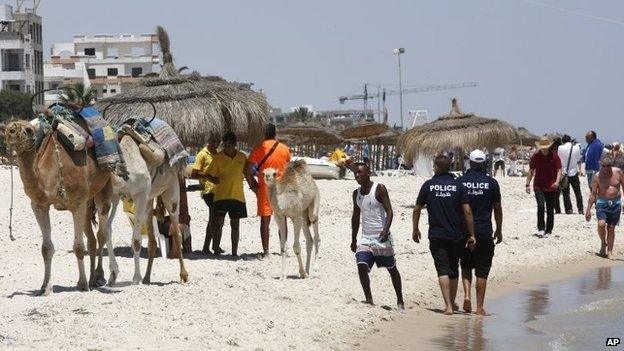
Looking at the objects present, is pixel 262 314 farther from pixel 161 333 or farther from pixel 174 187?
pixel 174 187

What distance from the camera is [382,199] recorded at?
12.6m

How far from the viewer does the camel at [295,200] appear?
566 inches

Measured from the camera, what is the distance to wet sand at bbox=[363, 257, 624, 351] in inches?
475

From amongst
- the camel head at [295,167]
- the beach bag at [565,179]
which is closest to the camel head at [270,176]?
the camel head at [295,167]

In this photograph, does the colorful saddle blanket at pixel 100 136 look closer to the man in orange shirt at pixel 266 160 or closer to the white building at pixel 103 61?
the man in orange shirt at pixel 266 160

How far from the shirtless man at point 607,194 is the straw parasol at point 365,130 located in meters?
31.1

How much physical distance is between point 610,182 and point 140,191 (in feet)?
26.6

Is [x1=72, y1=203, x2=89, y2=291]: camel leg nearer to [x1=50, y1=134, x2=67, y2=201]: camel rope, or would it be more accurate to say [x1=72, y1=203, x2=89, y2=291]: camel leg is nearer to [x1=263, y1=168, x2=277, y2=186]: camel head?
[x1=50, y1=134, x2=67, y2=201]: camel rope

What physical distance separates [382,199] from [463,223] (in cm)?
87

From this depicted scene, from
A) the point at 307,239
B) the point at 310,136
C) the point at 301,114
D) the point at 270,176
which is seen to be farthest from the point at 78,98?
the point at 301,114

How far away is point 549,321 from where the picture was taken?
1393cm

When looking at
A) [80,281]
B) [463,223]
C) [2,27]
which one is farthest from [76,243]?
[2,27]

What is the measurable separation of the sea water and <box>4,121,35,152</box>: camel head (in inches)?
170

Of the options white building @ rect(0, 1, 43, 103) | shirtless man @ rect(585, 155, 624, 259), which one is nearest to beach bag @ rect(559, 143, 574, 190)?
shirtless man @ rect(585, 155, 624, 259)
